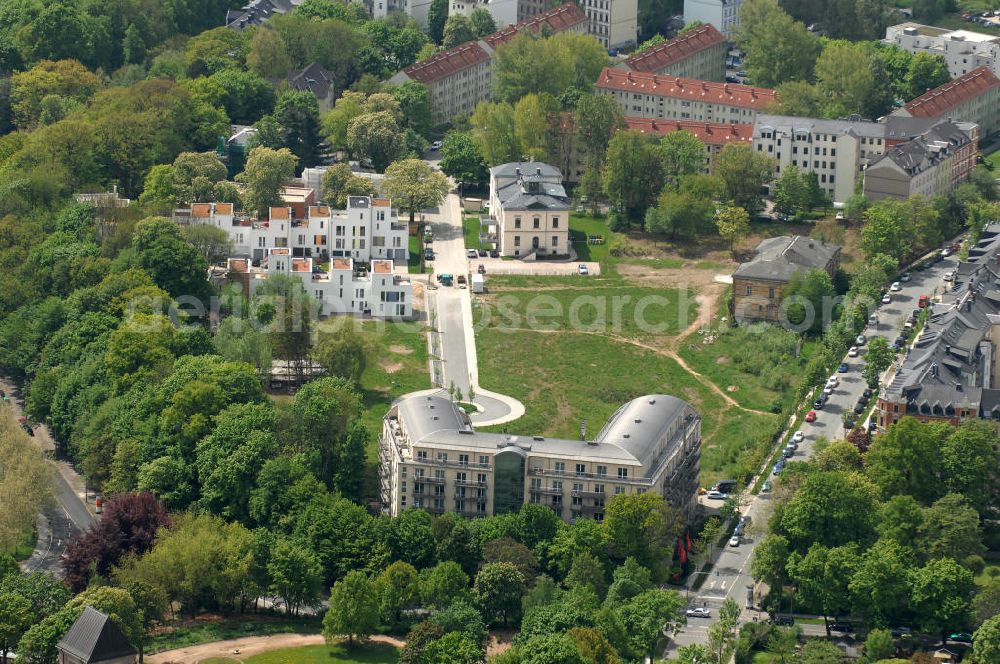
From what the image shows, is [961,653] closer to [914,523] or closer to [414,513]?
[914,523]

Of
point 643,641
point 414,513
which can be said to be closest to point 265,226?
point 414,513

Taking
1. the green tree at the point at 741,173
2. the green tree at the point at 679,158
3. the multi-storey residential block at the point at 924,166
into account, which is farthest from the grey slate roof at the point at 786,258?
the green tree at the point at 679,158

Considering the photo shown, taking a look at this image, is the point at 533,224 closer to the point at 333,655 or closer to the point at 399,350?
the point at 399,350

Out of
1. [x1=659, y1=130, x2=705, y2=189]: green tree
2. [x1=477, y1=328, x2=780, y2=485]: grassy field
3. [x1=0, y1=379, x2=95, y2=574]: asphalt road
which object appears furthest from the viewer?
[x1=659, y1=130, x2=705, y2=189]: green tree

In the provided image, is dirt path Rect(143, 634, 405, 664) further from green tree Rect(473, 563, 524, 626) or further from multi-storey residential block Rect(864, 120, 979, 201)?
multi-storey residential block Rect(864, 120, 979, 201)

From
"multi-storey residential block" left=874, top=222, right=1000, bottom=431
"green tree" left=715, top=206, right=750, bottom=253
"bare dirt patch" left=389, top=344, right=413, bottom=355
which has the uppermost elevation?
"green tree" left=715, top=206, right=750, bottom=253

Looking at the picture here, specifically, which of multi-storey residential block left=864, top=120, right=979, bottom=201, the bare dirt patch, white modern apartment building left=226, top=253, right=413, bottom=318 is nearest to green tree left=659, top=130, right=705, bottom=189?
multi-storey residential block left=864, top=120, right=979, bottom=201
